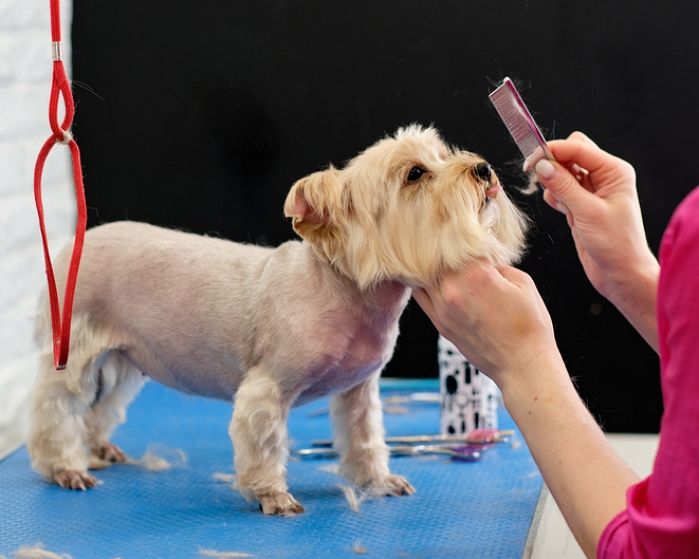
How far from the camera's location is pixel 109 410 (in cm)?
195

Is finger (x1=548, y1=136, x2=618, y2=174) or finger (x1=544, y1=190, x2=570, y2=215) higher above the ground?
finger (x1=548, y1=136, x2=618, y2=174)

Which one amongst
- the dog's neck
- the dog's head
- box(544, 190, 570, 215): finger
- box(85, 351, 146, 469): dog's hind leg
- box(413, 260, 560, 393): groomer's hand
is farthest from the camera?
box(85, 351, 146, 469): dog's hind leg

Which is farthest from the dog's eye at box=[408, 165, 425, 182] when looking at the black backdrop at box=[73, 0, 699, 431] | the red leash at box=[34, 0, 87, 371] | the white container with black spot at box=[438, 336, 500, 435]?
the black backdrop at box=[73, 0, 699, 431]

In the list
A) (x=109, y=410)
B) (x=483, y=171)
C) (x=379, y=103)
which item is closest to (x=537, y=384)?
(x=483, y=171)

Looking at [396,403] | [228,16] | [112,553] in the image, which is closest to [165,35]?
[228,16]

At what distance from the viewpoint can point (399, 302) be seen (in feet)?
5.22

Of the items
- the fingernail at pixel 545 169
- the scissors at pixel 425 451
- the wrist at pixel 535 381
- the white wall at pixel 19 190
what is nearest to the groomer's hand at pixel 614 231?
the fingernail at pixel 545 169

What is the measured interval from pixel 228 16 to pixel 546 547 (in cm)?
143

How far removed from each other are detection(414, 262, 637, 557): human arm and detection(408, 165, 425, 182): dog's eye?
0.27 metres

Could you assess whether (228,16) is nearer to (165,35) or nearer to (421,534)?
(165,35)

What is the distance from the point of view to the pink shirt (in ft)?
2.29

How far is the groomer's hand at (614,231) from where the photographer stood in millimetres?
1145

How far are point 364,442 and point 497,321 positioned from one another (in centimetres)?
71

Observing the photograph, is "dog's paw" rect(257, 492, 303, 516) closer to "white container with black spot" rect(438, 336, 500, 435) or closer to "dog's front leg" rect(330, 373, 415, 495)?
"dog's front leg" rect(330, 373, 415, 495)
